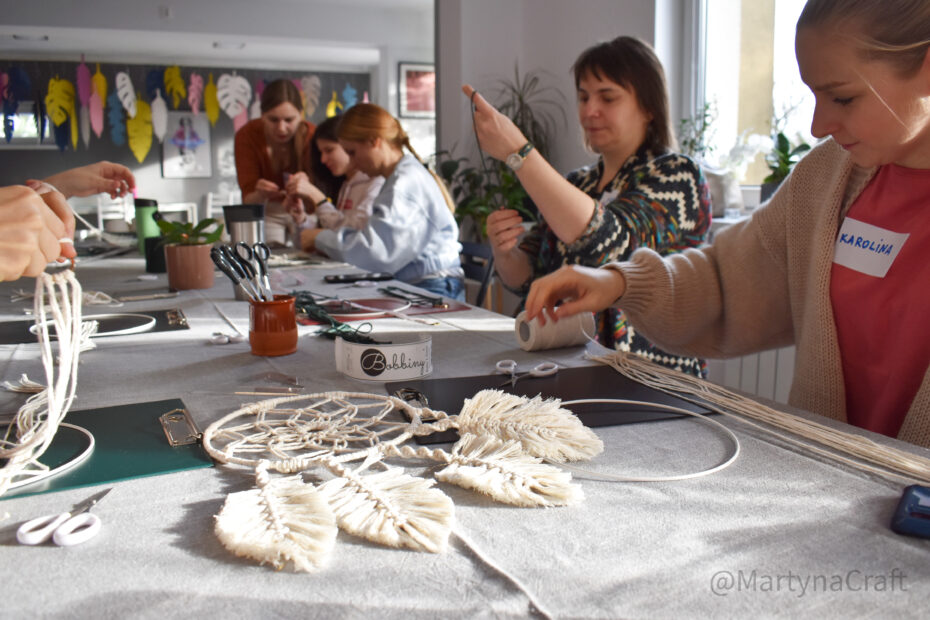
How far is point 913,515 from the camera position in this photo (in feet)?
1.77

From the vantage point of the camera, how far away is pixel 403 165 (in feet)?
8.57

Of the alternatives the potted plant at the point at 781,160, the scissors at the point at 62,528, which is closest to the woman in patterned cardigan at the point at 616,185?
the potted plant at the point at 781,160

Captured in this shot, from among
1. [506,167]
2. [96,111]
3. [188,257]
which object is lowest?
[188,257]

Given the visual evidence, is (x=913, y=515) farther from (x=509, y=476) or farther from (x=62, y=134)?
(x=62, y=134)

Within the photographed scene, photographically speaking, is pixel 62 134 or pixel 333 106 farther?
pixel 333 106

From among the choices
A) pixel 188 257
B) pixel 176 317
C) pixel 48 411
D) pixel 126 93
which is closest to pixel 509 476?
pixel 48 411

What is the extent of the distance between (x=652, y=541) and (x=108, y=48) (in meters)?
9.47

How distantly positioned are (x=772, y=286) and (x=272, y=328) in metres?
0.78

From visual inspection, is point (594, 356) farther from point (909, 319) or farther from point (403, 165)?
point (403, 165)

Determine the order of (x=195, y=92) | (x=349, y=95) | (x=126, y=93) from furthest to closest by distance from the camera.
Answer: (x=349, y=95), (x=195, y=92), (x=126, y=93)

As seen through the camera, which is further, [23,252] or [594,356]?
[594,356]

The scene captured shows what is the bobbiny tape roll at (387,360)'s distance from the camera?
0.97 meters

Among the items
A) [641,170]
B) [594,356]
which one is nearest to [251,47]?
[641,170]

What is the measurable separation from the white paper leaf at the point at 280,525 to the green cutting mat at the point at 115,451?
125 millimetres
